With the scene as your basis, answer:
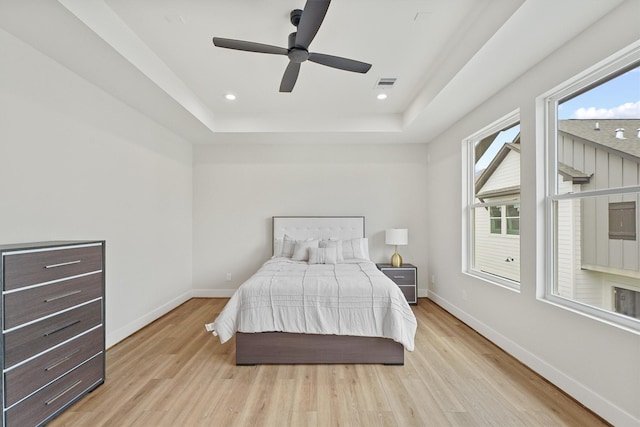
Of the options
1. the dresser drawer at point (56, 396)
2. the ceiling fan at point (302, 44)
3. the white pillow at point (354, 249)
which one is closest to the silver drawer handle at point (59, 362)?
the dresser drawer at point (56, 396)

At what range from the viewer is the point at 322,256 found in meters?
4.02

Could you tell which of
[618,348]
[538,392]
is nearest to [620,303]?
[618,348]

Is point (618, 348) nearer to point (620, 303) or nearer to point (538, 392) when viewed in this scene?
point (620, 303)

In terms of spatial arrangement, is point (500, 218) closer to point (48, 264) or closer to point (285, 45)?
point (285, 45)

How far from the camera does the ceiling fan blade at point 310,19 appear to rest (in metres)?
1.75

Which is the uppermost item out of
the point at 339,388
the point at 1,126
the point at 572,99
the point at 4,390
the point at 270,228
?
the point at 572,99

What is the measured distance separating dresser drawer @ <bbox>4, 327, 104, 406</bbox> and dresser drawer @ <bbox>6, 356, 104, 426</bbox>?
49mm

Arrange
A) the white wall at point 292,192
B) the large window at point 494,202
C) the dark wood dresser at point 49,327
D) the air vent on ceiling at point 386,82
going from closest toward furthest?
1. the dark wood dresser at point 49,327
2. the large window at point 494,202
3. the air vent on ceiling at point 386,82
4. the white wall at point 292,192

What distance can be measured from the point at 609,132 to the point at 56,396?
13.5ft

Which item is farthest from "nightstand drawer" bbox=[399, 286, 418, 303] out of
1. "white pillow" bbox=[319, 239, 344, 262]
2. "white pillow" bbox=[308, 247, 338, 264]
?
"white pillow" bbox=[308, 247, 338, 264]

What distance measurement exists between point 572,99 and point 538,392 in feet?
7.37

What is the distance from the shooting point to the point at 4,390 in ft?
5.43

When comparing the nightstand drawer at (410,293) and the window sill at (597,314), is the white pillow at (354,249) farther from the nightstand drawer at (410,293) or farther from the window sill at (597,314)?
the window sill at (597,314)

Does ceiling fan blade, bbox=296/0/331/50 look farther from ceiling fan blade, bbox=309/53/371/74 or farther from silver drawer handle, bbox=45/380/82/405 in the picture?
silver drawer handle, bbox=45/380/82/405
